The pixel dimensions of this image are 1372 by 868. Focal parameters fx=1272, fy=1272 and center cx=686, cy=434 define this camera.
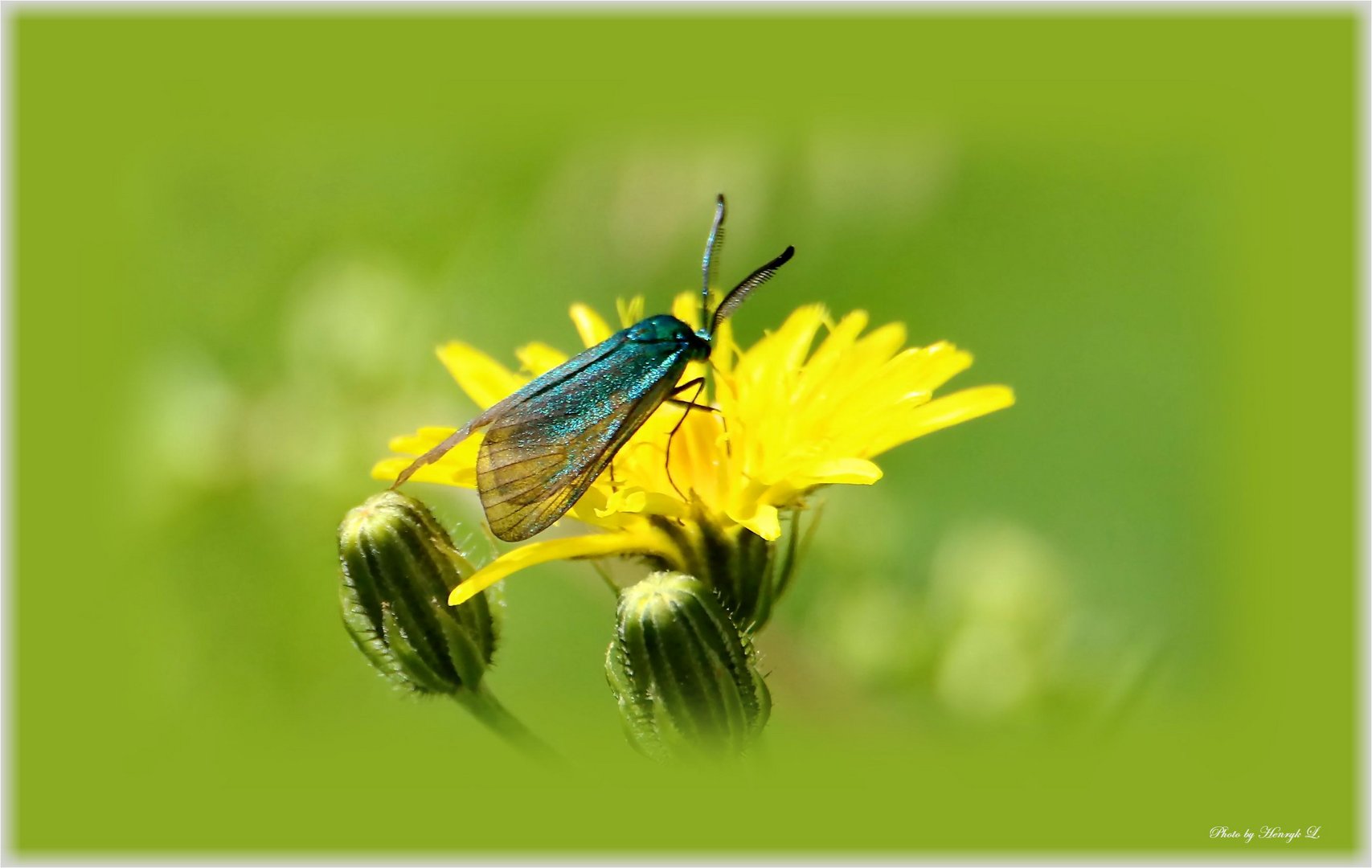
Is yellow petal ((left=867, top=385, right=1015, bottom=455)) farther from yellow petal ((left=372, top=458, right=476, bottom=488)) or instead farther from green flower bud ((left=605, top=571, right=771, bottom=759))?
yellow petal ((left=372, top=458, right=476, bottom=488))

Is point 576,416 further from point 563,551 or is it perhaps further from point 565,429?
point 563,551

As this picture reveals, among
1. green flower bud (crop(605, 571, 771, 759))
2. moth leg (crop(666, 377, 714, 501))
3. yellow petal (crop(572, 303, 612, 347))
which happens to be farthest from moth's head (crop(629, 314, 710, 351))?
green flower bud (crop(605, 571, 771, 759))

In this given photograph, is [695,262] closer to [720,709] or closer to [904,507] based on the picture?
[904,507]

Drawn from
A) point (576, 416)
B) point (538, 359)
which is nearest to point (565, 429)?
point (576, 416)

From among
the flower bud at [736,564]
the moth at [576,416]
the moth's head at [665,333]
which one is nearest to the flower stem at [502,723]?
the moth at [576,416]

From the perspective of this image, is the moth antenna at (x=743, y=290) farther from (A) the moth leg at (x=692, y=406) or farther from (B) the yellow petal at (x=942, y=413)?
(B) the yellow petal at (x=942, y=413)

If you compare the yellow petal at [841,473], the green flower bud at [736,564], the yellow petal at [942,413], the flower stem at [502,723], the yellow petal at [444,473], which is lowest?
the flower stem at [502,723]
